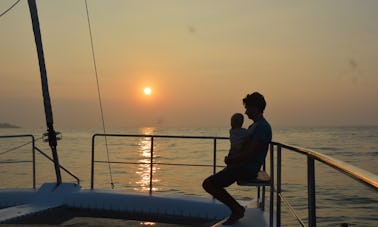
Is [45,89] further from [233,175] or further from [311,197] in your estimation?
[311,197]

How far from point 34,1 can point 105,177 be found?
754 inches

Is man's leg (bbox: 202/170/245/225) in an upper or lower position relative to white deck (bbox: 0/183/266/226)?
upper

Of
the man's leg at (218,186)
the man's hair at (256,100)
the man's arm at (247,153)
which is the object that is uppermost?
the man's hair at (256,100)

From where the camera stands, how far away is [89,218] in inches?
255

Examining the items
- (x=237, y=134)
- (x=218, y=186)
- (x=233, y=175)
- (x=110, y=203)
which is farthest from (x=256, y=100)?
(x=110, y=203)

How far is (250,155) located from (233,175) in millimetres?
338

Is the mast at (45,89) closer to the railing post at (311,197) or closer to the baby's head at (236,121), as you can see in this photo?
the baby's head at (236,121)

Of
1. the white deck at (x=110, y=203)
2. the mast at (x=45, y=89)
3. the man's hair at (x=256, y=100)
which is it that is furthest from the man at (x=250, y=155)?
the mast at (x=45, y=89)

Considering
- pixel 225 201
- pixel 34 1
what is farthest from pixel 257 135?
pixel 34 1

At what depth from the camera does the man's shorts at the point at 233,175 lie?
196 inches

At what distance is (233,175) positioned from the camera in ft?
16.5

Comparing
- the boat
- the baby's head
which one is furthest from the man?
the boat

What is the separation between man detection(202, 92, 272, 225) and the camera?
15.8 ft

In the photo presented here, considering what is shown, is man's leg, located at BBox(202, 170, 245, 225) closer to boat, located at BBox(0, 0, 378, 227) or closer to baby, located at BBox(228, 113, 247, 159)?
baby, located at BBox(228, 113, 247, 159)
